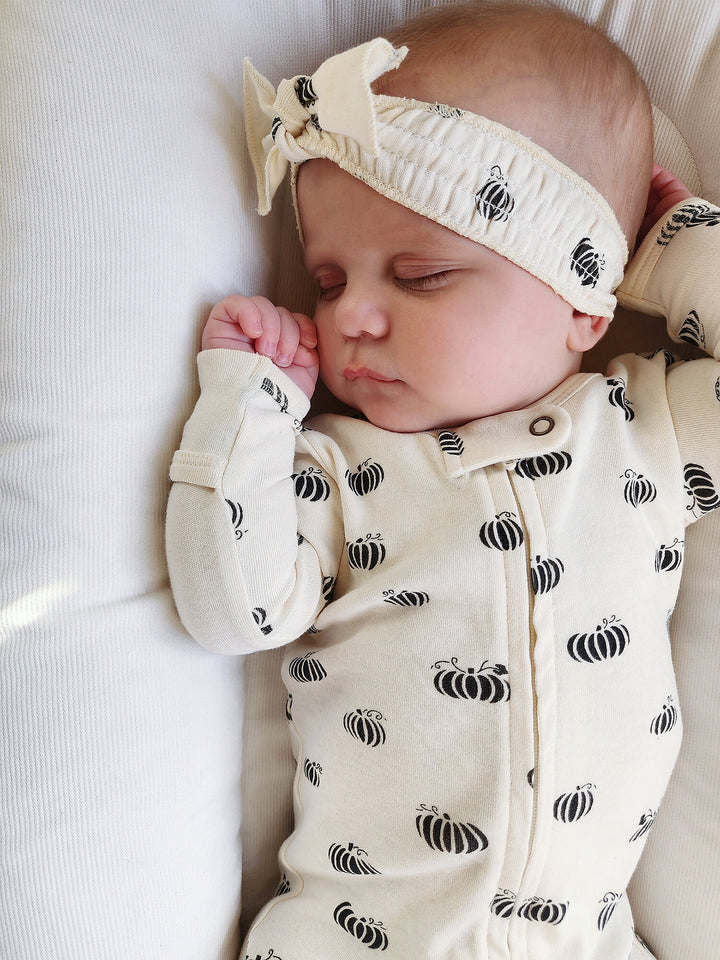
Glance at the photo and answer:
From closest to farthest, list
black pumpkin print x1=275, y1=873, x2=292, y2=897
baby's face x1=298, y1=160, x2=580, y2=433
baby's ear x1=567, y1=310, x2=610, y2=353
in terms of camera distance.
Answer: baby's face x1=298, y1=160, x2=580, y2=433, baby's ear x1=567, y1=310, x2=610, y2=353, black pumpkin print x1=275, y1=873, x2=292, y2=897

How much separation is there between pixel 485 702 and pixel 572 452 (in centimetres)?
35

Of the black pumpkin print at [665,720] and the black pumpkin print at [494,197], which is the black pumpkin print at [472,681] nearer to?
the black pumpkin print at [665,720]

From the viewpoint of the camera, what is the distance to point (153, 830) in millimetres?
1099

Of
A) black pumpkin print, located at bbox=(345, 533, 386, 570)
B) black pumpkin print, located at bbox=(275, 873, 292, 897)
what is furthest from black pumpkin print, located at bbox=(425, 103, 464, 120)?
black pumpkin print, located at bbox=(275, 873, 292, 897)

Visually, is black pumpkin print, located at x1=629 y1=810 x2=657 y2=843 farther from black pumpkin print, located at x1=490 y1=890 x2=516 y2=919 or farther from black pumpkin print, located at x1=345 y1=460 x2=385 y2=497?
black pumpkin print, located at x1=345 y1=460 x2=385 y2=497

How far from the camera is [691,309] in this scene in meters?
1.23

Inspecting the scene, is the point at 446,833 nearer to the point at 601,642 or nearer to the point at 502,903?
the point at 502,903

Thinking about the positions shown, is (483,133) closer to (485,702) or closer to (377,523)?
(377,523)

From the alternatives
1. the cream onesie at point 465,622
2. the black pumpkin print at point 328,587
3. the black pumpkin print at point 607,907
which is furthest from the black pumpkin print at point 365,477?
the black pumpkin print at point 607,907

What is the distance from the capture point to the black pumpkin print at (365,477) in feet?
3.84

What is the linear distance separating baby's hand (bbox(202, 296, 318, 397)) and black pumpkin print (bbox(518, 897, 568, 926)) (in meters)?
0.79

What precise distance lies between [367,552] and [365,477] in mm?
106

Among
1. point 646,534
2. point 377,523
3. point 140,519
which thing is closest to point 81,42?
point 140,519

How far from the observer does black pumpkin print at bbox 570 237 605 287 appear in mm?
1108
